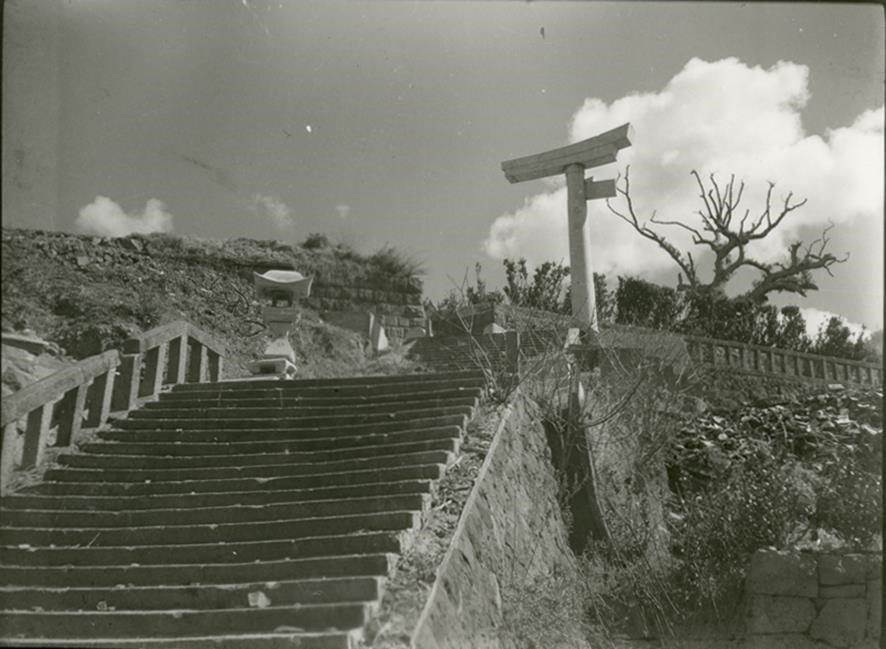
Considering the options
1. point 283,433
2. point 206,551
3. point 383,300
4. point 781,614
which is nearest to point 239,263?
Result: point 283,433

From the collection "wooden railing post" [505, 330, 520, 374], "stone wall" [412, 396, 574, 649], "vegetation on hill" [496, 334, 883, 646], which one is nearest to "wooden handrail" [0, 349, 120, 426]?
"stone wall" [412, 396, 574, 649]

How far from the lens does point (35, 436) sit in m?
6.20

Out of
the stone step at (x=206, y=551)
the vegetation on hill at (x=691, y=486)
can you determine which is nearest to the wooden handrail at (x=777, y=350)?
the vegetation on hill at (x=691, y=486)

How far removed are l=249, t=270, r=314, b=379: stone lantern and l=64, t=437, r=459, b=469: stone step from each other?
2.38m

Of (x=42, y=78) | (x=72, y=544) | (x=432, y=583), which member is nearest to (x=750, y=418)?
(x=432, y=583)

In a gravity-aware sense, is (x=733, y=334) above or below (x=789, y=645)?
above

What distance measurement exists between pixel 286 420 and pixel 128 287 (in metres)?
2.13

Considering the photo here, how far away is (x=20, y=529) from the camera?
5422mm

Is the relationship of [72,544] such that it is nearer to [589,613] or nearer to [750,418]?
[589,613]

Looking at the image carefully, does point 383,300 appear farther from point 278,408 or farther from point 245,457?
point 245,457

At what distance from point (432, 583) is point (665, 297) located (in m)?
6.96

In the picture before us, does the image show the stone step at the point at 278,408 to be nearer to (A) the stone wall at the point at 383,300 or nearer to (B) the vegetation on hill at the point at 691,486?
(B) the vegetation on hill at the point at 691,486

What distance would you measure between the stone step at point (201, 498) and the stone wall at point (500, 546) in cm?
60

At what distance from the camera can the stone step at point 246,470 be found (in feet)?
19.5
